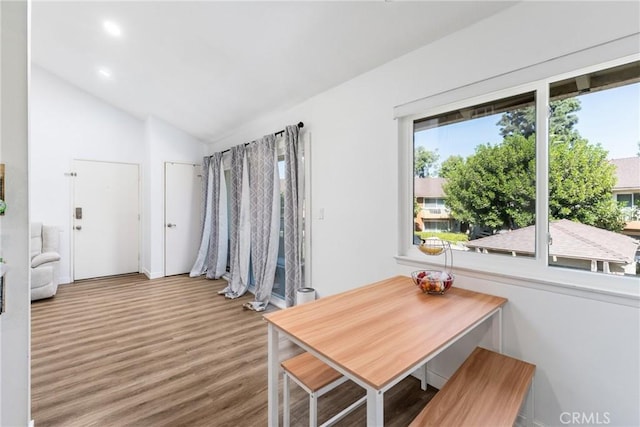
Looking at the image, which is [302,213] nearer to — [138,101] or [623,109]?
[623,109]

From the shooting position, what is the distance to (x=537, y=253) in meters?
1.70

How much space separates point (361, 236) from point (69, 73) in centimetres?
514

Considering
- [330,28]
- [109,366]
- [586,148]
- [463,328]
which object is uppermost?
[330,28]

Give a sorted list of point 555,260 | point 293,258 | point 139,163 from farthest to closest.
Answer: point 139,163 → point 293,258 → point 555,260

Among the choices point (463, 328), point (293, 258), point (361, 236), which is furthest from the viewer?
point (293, 258)

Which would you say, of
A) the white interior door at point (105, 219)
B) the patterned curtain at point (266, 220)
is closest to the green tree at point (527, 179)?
the patterned curtain at point (266, 220)

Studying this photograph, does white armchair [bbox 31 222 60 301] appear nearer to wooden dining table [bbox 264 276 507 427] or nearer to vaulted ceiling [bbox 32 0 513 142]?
vaulted ceiling [bbox 32 0 513 142]

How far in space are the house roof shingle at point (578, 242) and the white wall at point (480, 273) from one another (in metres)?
0.24

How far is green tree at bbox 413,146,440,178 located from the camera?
2.23 metres

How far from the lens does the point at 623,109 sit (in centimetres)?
147

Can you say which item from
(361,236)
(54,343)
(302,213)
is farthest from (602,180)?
(54,343)

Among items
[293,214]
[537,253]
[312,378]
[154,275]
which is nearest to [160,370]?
[312,378]

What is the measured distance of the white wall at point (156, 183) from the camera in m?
5.05

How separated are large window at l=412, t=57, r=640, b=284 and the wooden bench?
0.64 metres
